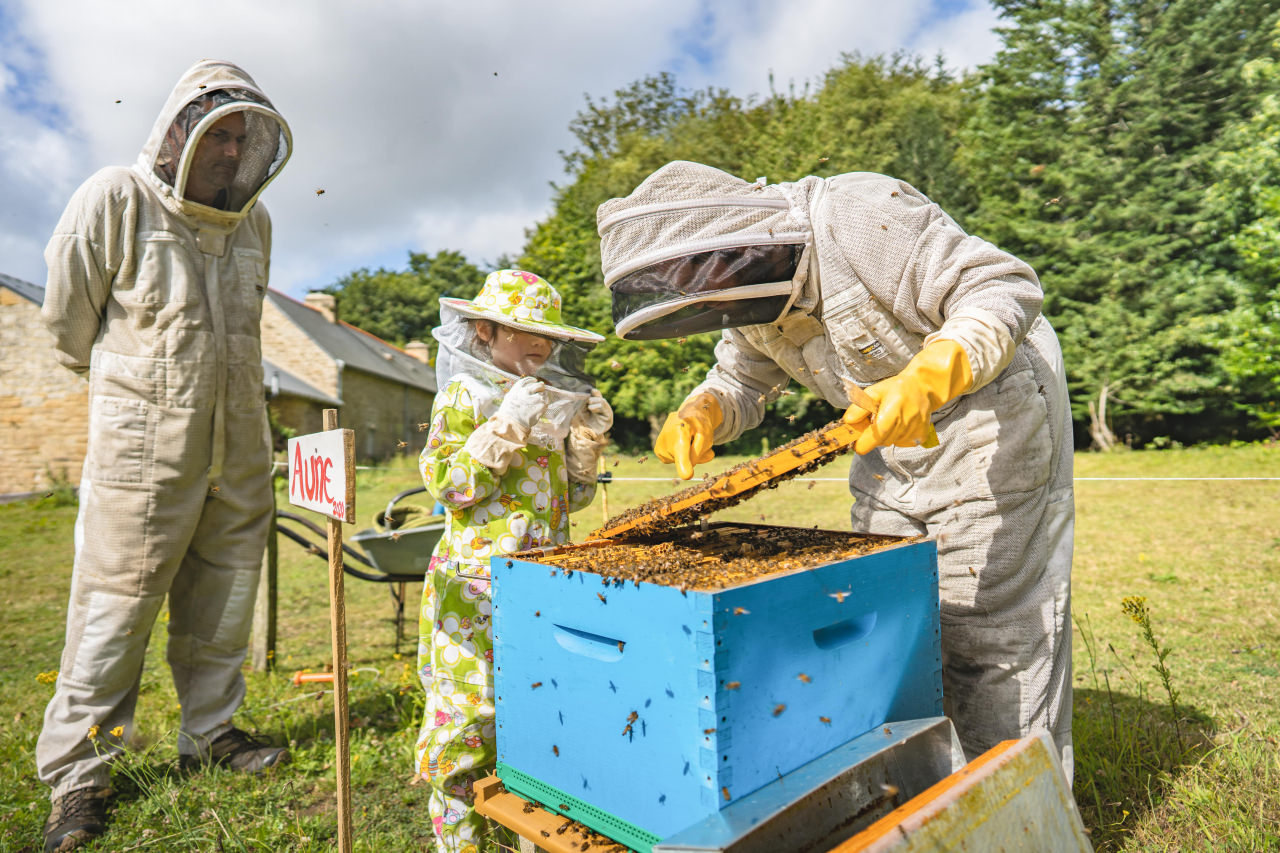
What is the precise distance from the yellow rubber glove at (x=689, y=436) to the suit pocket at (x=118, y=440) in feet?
7.37

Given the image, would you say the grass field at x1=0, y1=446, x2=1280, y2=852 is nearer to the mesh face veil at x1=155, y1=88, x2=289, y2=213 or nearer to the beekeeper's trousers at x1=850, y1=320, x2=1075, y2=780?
the beekeeper's trousers at x1=850, y1=320, x2=1075, y2=780

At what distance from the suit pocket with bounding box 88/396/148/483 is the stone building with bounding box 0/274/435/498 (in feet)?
19.5

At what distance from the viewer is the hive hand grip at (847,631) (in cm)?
168

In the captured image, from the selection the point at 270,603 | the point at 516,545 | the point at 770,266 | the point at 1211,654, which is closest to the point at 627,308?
the point at 770,266

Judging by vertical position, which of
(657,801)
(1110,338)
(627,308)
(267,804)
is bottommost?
(267,804)

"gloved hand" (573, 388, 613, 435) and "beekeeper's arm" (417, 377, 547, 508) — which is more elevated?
"gloved hand" (573, 388, 613, 435)

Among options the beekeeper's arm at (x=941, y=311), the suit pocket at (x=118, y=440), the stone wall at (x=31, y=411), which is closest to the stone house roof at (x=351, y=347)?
the stone wall at (x=31, y=411)

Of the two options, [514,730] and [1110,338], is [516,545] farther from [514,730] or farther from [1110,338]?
[1110,338]

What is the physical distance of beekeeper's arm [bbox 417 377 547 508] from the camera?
2.46m

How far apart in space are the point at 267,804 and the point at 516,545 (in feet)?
5.57

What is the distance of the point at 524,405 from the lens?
2.48 m

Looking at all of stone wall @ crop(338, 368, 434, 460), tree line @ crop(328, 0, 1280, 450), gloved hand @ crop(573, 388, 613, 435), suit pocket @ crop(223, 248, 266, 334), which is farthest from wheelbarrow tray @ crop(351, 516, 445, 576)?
stone wall @ crop(338, 368, 434, 460)

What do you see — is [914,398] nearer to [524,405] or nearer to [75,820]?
[524,405]

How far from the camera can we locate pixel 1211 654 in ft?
14.4
